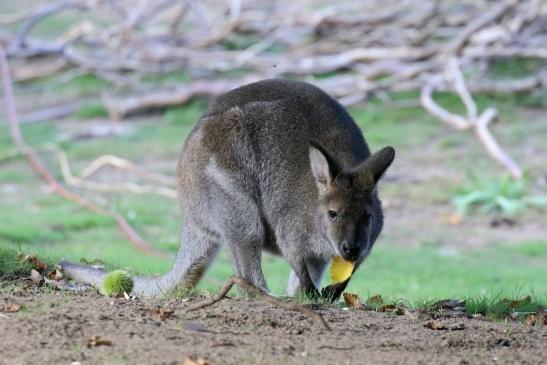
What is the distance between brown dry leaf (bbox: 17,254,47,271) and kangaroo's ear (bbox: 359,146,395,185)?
1.83m

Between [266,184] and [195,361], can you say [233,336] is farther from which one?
[266,184]

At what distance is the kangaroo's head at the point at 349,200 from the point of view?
17.9ft

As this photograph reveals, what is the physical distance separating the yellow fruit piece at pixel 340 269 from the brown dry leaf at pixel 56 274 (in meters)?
1.48

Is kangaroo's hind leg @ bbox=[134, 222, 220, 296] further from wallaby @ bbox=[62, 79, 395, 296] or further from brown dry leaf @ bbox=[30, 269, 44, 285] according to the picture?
brown dry leaf @ bbox=[30, 269, 44, 285]

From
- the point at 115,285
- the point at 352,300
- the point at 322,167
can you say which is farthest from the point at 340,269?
the point at 115,285

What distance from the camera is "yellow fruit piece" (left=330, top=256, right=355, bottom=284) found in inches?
224

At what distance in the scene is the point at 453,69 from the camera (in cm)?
1415

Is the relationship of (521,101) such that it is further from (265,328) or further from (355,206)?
(265,328)

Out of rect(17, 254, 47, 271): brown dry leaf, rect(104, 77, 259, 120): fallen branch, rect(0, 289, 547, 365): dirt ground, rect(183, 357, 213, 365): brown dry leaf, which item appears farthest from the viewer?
rect(104, 77, 259, 120): fallen branch

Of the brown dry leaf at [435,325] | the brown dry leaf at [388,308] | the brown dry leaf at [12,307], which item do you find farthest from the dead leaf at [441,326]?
the brown dry leaf at [12,307]

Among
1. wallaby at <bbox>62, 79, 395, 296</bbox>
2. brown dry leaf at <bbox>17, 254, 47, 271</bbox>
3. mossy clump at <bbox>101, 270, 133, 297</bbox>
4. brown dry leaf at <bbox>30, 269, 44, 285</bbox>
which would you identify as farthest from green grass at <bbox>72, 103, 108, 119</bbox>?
mossy clump at <bbox>101, 270, 133, 297</bbox>

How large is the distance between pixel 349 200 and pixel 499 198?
20.2ft

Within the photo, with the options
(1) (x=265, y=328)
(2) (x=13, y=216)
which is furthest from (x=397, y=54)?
(1) (x=265, y=328)

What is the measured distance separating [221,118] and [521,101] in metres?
9.45
